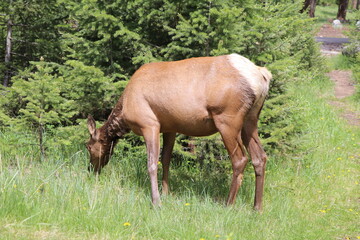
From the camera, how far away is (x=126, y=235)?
15.2ft

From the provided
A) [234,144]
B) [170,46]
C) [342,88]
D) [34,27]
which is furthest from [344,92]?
[234,144]

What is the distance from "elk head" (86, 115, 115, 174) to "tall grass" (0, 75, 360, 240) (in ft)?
0.62

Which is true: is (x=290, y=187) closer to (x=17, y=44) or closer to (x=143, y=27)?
(x=143, y=27)

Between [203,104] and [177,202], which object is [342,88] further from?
[177,202]

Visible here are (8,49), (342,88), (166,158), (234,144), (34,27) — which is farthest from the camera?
(342,88)

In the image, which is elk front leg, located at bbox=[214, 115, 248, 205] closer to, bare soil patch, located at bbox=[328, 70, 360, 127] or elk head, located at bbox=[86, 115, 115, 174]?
elk head, located at bbox=[86, 115, 115, 174]

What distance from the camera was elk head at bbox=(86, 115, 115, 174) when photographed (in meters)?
6.76

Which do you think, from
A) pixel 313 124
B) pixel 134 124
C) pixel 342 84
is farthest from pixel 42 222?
pixel 342 84

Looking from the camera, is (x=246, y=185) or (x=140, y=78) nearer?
(x=140, y=78)

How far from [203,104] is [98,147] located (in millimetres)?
1925

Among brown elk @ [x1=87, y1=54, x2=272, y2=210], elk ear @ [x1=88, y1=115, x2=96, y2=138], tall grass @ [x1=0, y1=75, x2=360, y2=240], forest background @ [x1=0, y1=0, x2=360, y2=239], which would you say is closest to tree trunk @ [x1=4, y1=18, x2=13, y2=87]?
forest background @ [x1=0, y1=0, x2=360, y2=239]

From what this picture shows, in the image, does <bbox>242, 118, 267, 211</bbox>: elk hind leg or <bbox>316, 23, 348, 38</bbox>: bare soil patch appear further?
<bbox>316, 23, 348, 38</bbox>: bare soil patch

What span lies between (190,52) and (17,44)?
4582mm

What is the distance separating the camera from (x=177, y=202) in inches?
229
